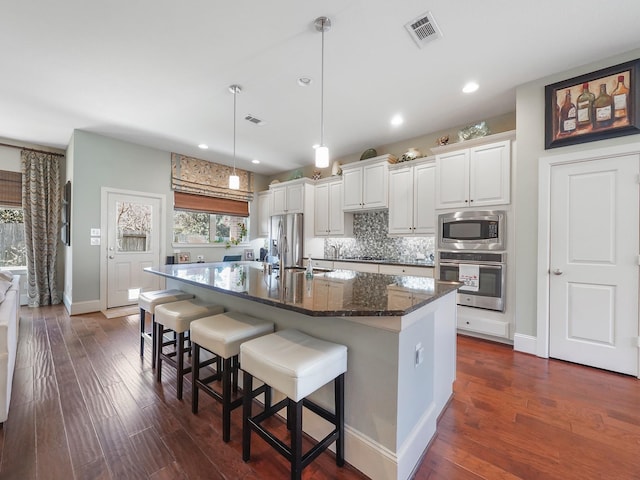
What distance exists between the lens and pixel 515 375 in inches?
92.4

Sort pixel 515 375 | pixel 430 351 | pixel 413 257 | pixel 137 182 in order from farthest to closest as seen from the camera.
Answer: pixel 137 182, pixel 413 257, pixel 515 375, pixel 430 351

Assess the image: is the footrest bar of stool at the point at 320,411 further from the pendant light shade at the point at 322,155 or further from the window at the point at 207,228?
the window at the point at 207,228

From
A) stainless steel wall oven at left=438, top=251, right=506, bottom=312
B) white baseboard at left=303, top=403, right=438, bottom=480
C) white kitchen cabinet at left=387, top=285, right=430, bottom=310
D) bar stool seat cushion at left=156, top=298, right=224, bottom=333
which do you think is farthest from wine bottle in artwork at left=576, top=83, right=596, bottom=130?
bar stool seat cushion at left=156, top=298, right=224, bottom=333

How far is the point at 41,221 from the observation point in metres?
4.54

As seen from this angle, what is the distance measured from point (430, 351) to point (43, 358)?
3.51 m

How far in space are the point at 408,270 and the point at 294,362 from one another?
2.86 meters

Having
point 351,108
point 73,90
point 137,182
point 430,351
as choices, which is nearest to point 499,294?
point 430,351

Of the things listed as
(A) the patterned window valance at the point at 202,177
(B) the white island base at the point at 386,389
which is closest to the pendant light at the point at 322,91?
(B) the white island base at the point at 386,389

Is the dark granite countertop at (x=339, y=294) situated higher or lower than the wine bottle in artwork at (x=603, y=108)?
lower

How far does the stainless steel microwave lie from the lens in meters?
3.03

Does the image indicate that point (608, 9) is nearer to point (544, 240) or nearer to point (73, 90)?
point (544, 240)

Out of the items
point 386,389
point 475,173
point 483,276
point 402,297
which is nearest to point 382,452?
point 386,389

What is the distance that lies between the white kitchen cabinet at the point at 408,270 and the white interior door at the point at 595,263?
1.26m

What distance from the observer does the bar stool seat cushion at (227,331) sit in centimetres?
158
